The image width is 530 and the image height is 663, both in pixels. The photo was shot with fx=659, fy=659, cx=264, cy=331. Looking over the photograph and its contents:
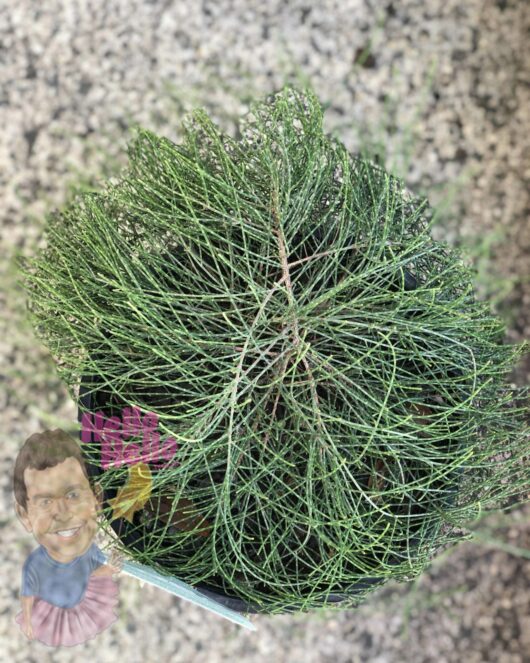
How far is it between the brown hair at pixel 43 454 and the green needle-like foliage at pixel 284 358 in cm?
10

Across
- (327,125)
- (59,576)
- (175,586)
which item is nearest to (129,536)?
(175,586)

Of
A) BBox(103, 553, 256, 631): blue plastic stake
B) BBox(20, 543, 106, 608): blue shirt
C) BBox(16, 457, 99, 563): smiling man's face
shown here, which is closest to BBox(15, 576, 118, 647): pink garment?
BBox(20, 543, 106, 608): blue shirt

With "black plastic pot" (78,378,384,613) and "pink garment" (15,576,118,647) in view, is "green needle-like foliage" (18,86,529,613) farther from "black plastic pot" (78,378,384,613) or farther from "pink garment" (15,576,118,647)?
"pink garment" (15,576,118,647)

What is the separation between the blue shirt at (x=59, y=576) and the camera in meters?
0.74

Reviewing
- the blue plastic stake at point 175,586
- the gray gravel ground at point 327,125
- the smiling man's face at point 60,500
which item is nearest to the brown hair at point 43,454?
the smiling man's face at point 60,500

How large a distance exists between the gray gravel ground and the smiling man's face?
32 cm

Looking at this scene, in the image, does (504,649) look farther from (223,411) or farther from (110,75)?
(110,75)

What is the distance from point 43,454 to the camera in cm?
67

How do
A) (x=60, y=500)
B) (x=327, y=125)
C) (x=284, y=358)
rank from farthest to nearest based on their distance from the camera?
(x=327, y=125)
(x=60, y=500)
(x=284, y=358)

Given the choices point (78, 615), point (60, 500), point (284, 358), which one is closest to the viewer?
point (284, 358)

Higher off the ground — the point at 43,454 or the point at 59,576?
the point at 43,454

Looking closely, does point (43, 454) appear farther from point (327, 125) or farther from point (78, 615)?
point (327, 125)

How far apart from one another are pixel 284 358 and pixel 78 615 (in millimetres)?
478

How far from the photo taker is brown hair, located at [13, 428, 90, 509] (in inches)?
26.4
